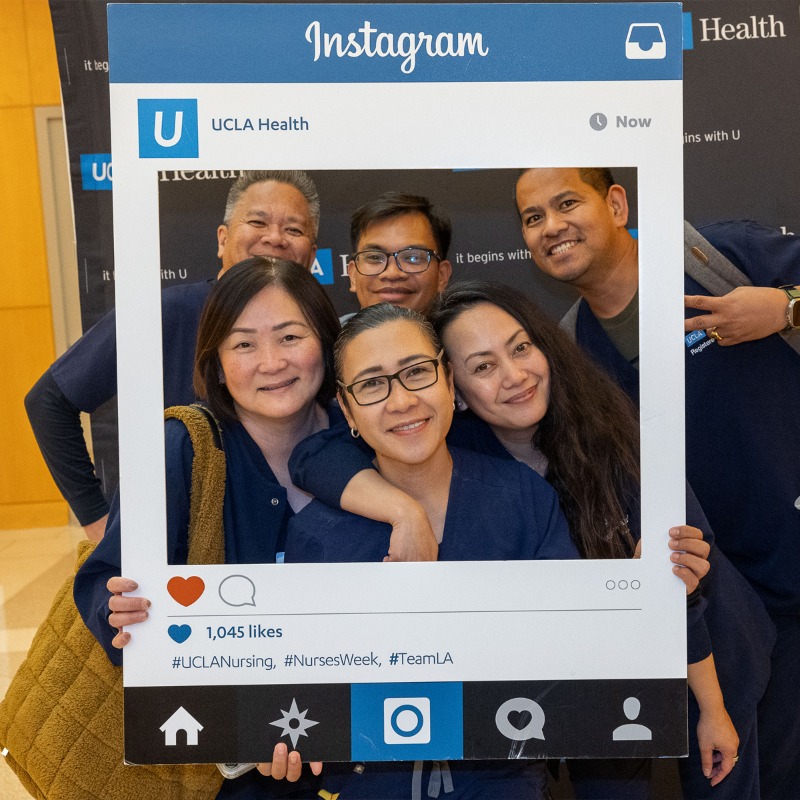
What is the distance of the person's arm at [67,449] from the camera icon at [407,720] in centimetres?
115

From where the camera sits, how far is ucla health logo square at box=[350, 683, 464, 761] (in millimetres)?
1439

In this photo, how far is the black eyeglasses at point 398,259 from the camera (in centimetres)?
147

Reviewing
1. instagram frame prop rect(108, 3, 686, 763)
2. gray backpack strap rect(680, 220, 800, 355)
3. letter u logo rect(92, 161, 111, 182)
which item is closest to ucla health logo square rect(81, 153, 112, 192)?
letter u logo rect(92, 161, 111, 182)

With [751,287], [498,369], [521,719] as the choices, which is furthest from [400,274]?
[751,287]

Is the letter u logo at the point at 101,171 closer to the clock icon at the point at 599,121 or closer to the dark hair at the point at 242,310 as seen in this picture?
the dark hair at the point at 242,310

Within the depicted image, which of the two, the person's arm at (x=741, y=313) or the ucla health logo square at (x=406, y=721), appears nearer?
the ucla health logo square at (x=406, y=721)

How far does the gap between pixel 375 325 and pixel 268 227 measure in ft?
0.83

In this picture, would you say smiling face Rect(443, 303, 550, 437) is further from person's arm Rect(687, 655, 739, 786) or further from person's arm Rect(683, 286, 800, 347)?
person's arm Rect(687, 655, 739, 786)

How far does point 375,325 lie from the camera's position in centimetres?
144

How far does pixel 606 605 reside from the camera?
144cm

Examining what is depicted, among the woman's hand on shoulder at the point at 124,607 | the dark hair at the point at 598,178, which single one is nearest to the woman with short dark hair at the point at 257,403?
the woman's hand on shoulder at the point at 124,607

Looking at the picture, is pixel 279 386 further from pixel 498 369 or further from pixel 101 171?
pixel 101 171

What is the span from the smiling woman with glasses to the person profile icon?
281 mm

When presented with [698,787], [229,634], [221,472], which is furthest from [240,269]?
[698,787]
